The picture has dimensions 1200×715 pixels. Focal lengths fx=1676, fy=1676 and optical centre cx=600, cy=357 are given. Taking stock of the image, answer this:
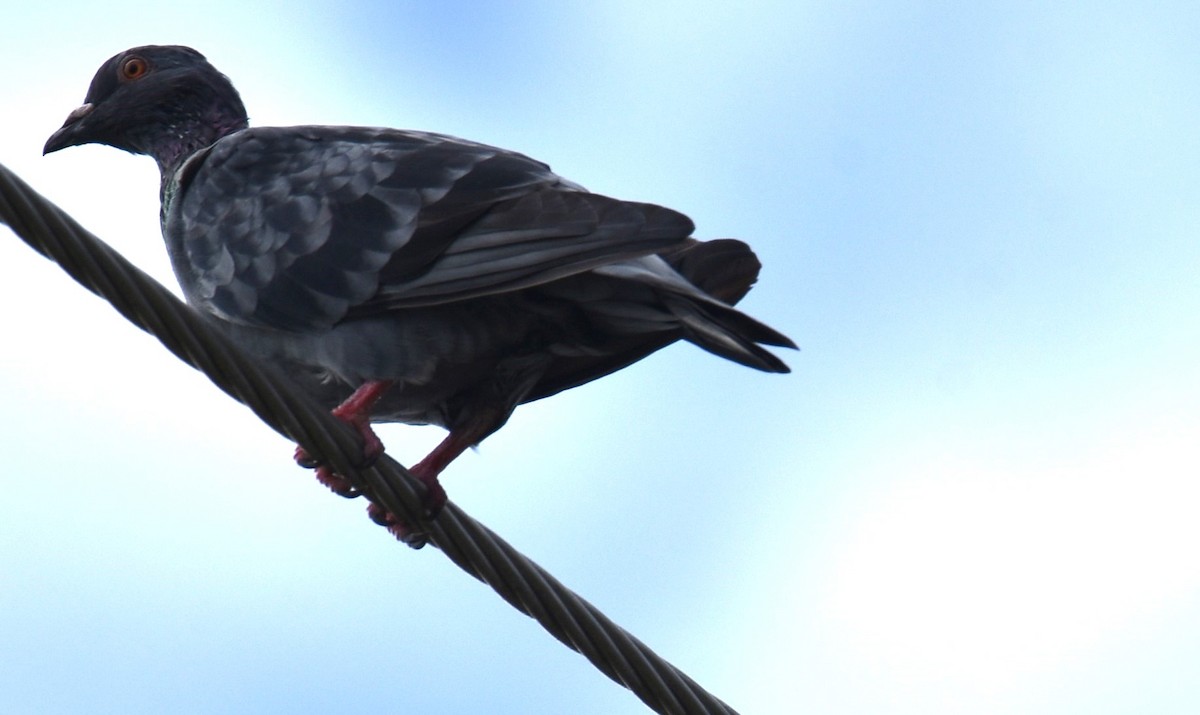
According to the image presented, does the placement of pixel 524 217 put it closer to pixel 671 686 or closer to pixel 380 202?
pixel 380 202

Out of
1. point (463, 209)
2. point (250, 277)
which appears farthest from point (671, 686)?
point (250, 277)

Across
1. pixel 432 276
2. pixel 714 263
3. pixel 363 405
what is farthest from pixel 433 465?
pixel 714 263

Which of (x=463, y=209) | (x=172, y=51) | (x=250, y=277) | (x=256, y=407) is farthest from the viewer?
(x=172, y=51)

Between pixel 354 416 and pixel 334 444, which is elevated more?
pixel 354 416

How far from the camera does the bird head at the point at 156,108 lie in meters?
8.09

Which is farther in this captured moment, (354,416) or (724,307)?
(354,416)

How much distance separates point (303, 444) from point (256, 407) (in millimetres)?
250

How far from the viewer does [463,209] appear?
19.8 ft

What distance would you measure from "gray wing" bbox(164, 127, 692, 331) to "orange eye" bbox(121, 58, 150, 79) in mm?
1320

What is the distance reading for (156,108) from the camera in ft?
26.5

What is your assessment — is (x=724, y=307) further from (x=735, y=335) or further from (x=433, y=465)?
(x=433, y=465)

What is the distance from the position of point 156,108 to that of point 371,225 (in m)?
2.35

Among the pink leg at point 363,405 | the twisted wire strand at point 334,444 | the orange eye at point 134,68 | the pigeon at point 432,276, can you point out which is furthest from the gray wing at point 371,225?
the orange eye at point 134,68

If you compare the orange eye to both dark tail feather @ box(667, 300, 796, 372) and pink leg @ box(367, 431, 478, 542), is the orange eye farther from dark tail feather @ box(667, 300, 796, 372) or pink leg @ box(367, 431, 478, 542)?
dark tail feather @ box(667, 300, 796, 372)
